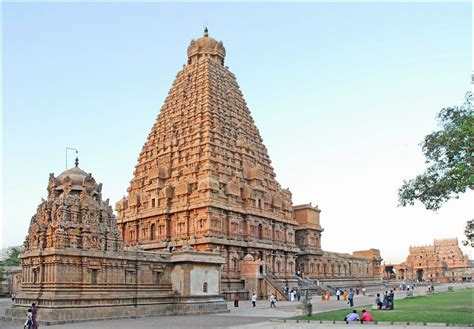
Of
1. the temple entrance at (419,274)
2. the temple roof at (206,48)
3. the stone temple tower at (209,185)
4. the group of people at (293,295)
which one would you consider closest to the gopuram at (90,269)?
the group of people at (293,295)

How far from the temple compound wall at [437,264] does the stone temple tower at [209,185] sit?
7004 cm

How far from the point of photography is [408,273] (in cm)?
12275

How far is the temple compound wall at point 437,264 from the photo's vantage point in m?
118

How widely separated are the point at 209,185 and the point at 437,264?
294 feet

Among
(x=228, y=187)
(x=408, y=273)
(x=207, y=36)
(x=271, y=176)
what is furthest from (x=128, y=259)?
(x=408, y=273)

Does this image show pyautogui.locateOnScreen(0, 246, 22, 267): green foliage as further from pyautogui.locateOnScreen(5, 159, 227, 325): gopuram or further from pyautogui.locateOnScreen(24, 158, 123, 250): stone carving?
pyautogui.locateOnScreen(5, 159, 227, 325): gopuram

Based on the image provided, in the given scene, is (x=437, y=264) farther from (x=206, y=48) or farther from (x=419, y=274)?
(x=206, y=48)

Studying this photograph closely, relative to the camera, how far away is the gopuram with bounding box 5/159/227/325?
29.6 metres

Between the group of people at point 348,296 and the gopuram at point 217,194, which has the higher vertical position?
the gopuram at point 217,194

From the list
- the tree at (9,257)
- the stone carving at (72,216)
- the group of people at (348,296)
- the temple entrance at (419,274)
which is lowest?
the temple entrance at (419,274)

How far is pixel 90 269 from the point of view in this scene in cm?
3092

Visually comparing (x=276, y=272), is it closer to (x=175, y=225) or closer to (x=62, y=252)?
(x=175, y=225)

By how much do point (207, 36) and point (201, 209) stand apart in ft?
97.3

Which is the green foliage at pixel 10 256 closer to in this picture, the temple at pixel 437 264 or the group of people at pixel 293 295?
the group of people at pixel 293 295
